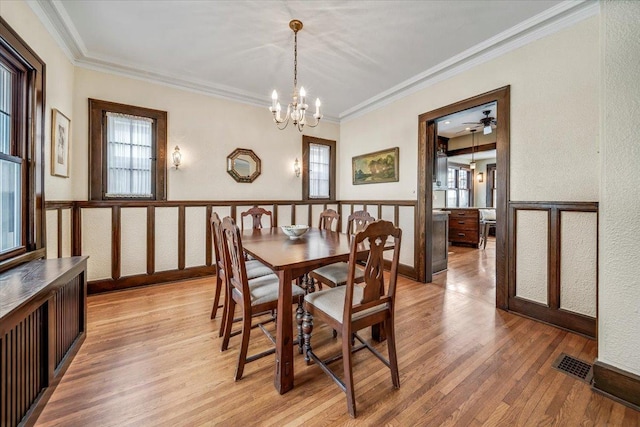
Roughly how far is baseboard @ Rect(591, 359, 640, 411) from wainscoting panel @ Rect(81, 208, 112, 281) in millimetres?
4606

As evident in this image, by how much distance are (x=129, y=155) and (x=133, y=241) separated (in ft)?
3.63

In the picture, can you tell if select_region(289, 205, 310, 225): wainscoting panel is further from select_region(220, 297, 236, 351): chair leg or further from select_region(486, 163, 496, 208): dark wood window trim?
select_region(486, 163, 496, 208): dark wood window trim

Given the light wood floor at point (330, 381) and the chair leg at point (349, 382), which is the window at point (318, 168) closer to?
the light wood floor at point (330, 381)

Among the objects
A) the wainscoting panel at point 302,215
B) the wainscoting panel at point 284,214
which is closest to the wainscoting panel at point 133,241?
the wainscoting panel at point 284,214

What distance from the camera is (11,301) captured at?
1.24 metres

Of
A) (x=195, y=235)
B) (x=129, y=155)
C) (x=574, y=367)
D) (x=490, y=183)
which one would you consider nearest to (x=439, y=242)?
(x=574, y=367)

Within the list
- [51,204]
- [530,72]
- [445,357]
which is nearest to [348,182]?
[530,72]

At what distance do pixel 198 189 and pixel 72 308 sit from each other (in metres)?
2.16

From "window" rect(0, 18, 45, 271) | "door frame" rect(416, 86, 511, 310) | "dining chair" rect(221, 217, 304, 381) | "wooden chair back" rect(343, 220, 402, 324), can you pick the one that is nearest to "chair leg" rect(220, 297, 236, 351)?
"dining chair" rect(221, 217, 304, 381)

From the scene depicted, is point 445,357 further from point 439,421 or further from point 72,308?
point 72,308

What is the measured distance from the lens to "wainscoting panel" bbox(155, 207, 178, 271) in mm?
3555

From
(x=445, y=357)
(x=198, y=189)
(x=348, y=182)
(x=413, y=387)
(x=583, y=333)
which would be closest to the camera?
(x=413, y=387)

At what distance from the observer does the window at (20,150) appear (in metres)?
1.87

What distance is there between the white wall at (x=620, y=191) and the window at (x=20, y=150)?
12.5 ft
